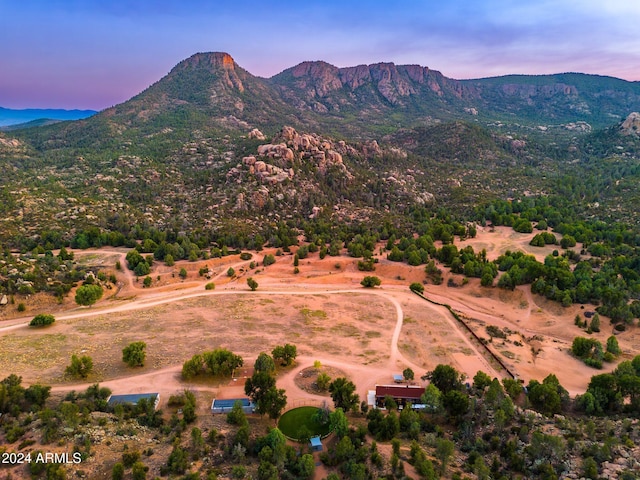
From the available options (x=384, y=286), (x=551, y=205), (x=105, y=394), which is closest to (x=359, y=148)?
(x=551, y=205)

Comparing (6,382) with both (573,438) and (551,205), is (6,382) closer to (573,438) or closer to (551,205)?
(573,438)

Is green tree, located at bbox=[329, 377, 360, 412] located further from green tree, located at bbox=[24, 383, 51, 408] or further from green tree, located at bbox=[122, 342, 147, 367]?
green tree, located at bbox=[24, 383, 51, 408]

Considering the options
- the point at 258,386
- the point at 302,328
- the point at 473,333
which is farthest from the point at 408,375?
the point at 302,328

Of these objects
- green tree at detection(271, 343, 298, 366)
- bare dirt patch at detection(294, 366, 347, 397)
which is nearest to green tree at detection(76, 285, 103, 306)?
green tree at detection(271, 343, 298, 366)

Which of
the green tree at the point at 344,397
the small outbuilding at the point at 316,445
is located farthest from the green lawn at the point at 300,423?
the green tree at the point at 344,397

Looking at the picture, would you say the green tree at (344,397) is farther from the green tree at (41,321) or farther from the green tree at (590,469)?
the green tree at (41,321)

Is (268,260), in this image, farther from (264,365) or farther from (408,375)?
→ (408,375)
